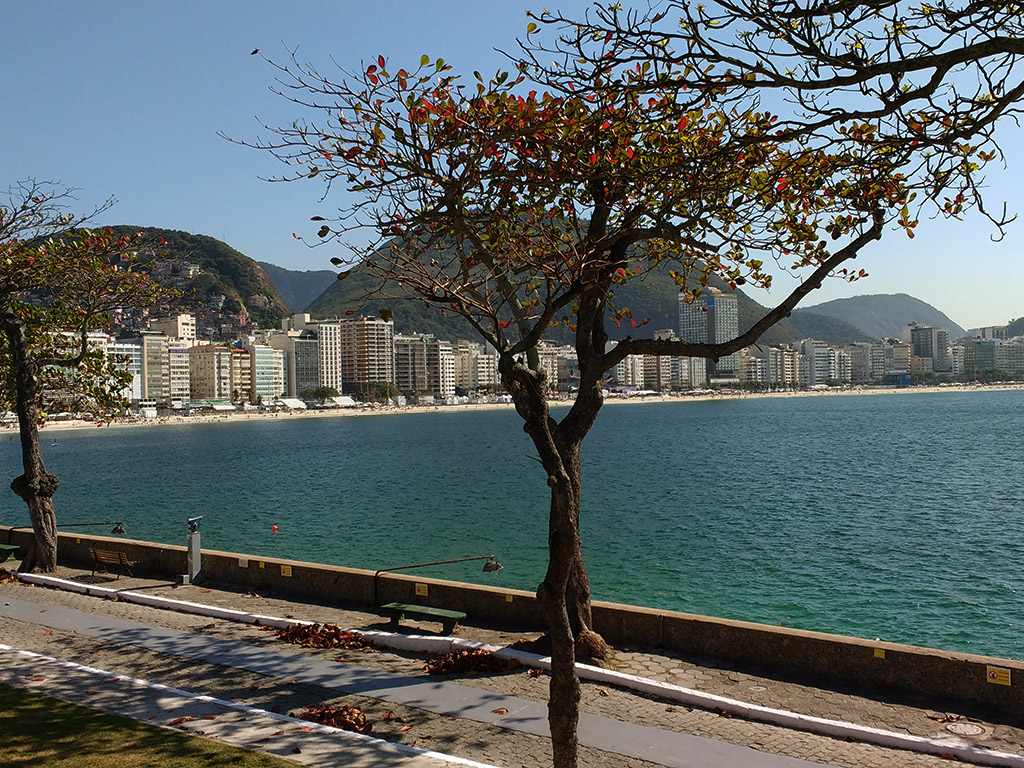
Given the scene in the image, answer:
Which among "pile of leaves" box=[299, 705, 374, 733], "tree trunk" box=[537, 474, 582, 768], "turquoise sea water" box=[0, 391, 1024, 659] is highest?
"tree trunk" box=[537, 474, 582, 768]

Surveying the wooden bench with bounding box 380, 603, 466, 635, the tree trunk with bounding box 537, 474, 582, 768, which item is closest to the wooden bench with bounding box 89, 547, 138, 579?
the wooden bench with bounding box 380, 603, 466, 635

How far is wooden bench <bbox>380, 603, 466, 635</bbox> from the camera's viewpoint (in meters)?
10.6

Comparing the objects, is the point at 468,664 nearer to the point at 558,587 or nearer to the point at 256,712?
the point at 256,712

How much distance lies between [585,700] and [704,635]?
2.23m

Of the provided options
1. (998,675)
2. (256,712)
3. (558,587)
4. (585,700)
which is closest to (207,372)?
(256,712)

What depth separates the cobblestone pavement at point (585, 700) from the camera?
705 centimetres

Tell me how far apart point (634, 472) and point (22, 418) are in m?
42.0

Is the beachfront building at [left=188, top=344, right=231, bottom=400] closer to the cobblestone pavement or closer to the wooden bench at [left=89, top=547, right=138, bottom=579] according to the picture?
the wooden bench at [left=89, top=547, right=138, bottom=579]

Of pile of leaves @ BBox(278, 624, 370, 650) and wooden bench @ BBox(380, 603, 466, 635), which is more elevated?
wooden bench @ BBox(380, 603, 466, 635)

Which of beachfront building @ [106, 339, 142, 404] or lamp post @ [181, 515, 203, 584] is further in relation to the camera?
beachfront building @ [106, 339, 142, 404]

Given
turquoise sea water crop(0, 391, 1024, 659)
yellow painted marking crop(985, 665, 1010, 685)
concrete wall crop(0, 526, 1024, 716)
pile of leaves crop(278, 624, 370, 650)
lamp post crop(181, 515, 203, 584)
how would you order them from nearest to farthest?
yellow painted marking crop(985, 665, 1010, 685) < concrete wall crop(0, 526, 1024, 716) < pile of leaves crop(278, 624, 370, 650) < lamp post crop(181, 515, 203, 584) < turquoise sea water crop(0, 391, 1024, 659)

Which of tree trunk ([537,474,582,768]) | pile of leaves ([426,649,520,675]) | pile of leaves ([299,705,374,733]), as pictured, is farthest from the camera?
pile of leaves ([426,649,520,675])

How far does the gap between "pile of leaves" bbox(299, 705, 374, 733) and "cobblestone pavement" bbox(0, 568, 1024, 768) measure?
0.48ft

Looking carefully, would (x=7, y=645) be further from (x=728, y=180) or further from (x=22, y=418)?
(x=728, y=180)
